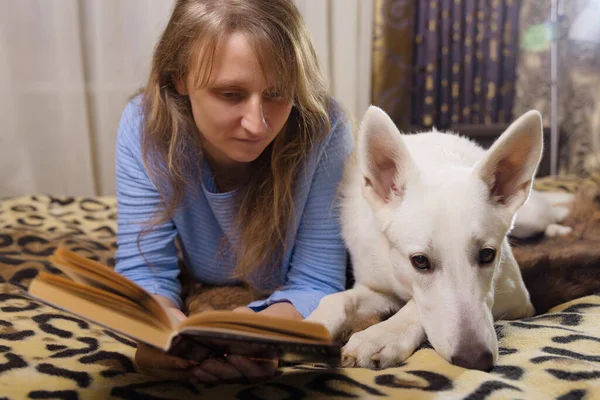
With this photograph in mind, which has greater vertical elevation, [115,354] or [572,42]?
[572,42]

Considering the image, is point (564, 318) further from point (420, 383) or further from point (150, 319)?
point (150, 319)

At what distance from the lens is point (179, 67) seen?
1.53m

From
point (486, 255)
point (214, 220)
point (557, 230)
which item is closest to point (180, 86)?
point (214, 220)

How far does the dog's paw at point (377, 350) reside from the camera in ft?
3.97

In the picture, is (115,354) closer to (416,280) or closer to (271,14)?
(416,280)

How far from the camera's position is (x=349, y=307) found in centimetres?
150

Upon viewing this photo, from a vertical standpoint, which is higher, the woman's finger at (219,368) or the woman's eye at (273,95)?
the woman's eye at (273,95)

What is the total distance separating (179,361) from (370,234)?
638 millimetres

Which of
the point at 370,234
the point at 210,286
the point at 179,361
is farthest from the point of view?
the point at 210,286

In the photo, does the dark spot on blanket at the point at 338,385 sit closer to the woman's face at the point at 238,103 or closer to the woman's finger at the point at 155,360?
the woman's finger at the point at 155,360

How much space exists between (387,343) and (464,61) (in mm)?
3135

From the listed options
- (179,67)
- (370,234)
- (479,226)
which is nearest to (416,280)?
(479,226)

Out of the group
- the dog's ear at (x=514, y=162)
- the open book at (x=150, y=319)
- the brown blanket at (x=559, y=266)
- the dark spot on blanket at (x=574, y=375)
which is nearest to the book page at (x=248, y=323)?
the open book at (x=150, y=319)

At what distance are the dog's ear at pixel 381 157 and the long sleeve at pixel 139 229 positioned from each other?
663 millimetres
